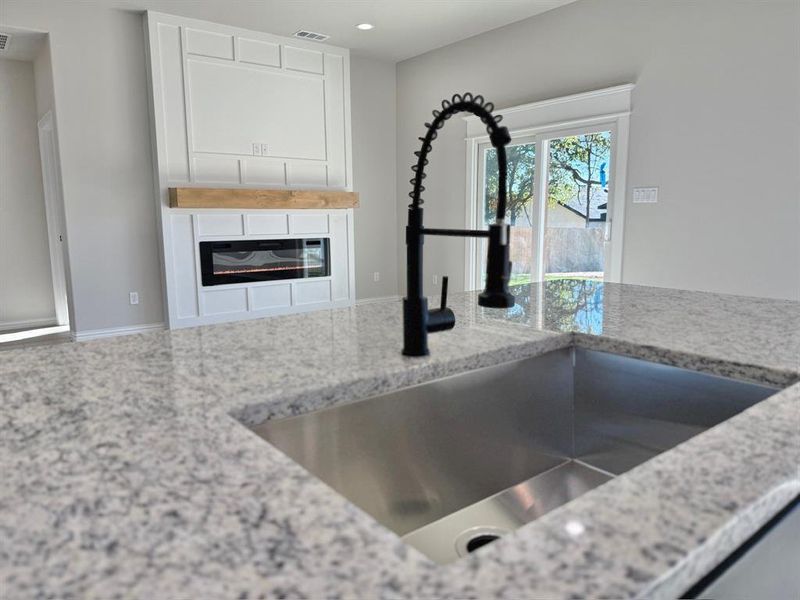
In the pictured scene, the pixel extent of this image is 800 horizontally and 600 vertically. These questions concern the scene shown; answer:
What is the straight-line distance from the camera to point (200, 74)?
4.94 meters

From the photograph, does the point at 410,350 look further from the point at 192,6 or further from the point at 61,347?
the point at 192,6

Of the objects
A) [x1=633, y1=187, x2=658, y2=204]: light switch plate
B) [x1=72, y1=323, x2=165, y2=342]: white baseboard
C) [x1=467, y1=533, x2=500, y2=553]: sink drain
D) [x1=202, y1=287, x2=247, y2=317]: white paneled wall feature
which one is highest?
[x1=633, y1=187, x2=658, y2=204]: light switch plate

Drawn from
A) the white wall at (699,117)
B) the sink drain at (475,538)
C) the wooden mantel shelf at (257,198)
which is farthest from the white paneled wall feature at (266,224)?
the sink drain at (475,538)

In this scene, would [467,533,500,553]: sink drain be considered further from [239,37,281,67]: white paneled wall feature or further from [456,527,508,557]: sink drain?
[239,37,281,67]: white paneled wall feature

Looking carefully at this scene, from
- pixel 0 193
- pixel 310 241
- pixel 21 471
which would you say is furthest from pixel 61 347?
pixel 0 193

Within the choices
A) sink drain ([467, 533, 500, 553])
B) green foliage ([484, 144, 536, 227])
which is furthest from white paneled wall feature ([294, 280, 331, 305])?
sink drain ([467, 533, 500, 553])

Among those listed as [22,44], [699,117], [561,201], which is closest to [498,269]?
[699,117]

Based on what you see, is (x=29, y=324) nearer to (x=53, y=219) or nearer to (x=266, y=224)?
(x=53, y=219)

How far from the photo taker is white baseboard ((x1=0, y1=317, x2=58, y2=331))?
18.4 feet

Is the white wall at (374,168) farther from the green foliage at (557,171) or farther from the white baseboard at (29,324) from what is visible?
the white baseboard at (29,324)

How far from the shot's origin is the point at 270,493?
1.73 feet

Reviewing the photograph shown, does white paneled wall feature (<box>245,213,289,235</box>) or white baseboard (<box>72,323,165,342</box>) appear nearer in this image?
white baseboard (<box>72,323,165,342</box>)

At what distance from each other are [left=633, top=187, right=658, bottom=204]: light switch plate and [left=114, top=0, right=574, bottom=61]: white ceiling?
175 centimetres

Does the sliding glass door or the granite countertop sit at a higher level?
the sliding glass door
